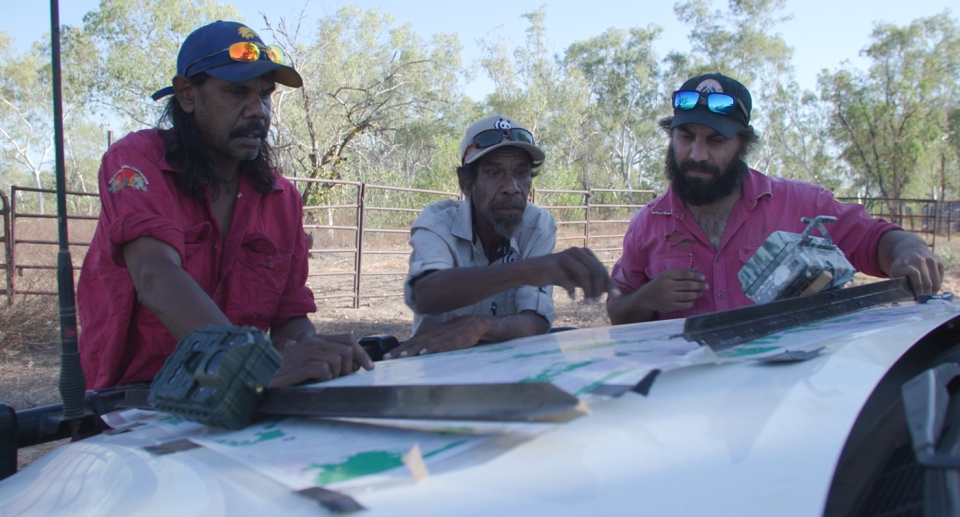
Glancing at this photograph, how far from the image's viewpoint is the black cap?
2727 millimetres

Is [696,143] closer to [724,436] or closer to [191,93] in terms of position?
[191,93]

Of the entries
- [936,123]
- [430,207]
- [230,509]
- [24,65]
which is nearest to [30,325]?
[430,207]

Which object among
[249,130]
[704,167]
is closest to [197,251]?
[249,130]

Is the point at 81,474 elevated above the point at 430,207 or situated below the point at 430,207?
below

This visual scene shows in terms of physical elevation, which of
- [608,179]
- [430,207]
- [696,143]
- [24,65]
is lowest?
[430,207]

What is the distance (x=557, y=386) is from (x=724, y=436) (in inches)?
8.9

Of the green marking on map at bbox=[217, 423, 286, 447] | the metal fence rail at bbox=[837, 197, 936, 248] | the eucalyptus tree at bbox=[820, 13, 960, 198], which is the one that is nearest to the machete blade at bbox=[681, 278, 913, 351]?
the green marking on map at bbox=[217, 423, 286, 447]

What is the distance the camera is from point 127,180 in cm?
186

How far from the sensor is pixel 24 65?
36062 millimetres

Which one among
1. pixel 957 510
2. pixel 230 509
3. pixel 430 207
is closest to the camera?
pixel 957 510

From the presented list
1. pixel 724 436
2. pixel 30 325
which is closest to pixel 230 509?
pixel 724 436

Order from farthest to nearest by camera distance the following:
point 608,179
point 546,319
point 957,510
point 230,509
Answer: point 608,179, point 546,319, point 230,509, point 957,510

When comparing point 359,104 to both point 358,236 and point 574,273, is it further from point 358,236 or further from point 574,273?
point 574,273

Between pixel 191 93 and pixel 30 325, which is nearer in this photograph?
pixel 191 93
